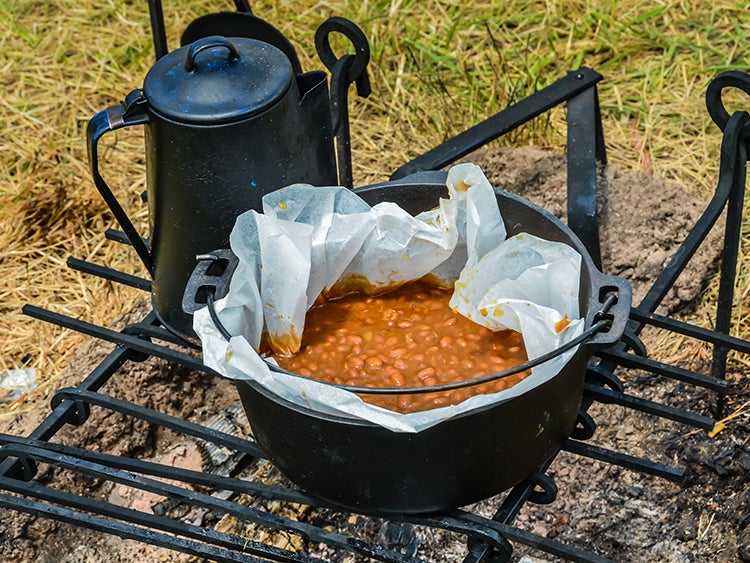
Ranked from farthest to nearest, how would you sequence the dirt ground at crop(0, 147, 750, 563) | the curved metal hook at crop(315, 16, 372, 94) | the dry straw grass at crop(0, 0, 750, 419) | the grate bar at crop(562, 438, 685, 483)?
the dry straw grass at crop(0, 0, 750, 419) < the curved metal hook at crop(315, 16, 372, 94) < the dirt ground at crop(0, 147, 750, 563) < the grate bar at crop(562, 438, 685, 483)

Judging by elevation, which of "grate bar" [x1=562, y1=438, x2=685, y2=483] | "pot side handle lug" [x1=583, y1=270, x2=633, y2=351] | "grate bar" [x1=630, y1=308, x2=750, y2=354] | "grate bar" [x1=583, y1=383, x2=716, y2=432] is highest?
"pot side handle lug" [x1=583, y1=270, x2=633, y2=351]

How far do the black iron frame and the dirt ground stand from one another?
0.47ft

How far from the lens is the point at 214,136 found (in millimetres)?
1688

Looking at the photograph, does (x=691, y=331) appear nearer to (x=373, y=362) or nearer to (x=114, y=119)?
(x=373, y=362)

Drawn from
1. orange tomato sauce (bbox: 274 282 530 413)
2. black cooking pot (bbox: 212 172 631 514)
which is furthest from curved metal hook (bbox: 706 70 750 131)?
orange tomato sauce (bbox: 274 282 530 413)

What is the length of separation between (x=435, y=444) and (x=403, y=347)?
24 cm

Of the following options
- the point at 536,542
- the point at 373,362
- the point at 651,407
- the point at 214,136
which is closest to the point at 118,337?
the point at 214,136

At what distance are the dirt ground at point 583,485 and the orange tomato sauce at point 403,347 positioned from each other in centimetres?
48

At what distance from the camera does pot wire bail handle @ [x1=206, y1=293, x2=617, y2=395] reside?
4.31 ft

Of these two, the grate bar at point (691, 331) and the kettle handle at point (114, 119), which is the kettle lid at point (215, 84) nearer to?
the kettle handle at point (114, 119)

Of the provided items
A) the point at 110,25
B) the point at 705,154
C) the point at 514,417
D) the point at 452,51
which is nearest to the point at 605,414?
the point at 514,417

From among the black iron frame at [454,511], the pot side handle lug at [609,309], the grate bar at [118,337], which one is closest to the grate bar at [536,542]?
the black iron frame at [454,511]

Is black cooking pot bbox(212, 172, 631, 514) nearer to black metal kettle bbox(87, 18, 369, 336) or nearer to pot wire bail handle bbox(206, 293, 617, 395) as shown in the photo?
pot wire bail handle bbox(206, 293, 617, 395)

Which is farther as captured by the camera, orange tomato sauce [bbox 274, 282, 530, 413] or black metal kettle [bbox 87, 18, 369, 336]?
black metal kettle [bbox 87, 18, 369, 336]
